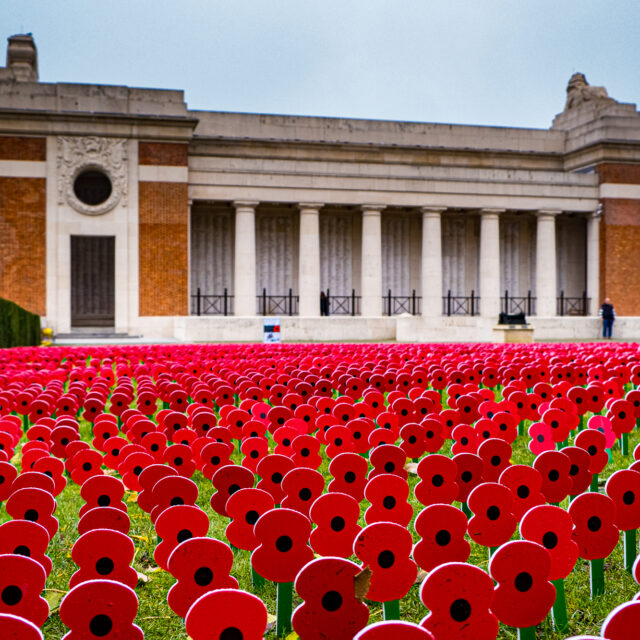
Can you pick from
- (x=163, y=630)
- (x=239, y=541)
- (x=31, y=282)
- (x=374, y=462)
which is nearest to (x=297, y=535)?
(x=239, y=541)

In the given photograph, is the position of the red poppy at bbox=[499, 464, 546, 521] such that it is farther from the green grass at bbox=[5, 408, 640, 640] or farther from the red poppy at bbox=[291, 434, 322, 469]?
the red poppy at bbox=[291, 434, 322, 469]

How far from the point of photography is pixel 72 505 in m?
5.03

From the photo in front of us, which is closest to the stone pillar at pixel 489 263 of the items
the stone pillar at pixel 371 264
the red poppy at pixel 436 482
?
the stone pillar at pixel 371 264

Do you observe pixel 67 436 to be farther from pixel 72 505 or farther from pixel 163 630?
pixel 163 630

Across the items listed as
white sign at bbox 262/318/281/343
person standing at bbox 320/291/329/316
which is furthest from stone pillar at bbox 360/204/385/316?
white sign at bbox 262/318/281/343

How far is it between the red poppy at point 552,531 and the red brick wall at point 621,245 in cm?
3798

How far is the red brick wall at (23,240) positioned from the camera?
104 ft

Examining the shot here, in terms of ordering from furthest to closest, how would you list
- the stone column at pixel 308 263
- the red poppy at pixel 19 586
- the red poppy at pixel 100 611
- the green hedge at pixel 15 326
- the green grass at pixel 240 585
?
the stone column at pixel 308 263, the green hedge at pixel 15 326, the green grass at pixel 240 585, the red poppy at pixel 19 586, the red poppy at pixel 100 611

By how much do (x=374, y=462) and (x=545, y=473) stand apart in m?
1.07

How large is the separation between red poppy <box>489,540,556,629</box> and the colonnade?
104ft

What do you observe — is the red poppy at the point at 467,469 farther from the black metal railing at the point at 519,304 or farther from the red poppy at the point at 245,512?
the black metal railing at the point at 519,304

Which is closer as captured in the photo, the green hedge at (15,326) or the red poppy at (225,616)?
the red poppy at (225,616)

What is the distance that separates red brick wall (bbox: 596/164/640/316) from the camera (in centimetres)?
3788

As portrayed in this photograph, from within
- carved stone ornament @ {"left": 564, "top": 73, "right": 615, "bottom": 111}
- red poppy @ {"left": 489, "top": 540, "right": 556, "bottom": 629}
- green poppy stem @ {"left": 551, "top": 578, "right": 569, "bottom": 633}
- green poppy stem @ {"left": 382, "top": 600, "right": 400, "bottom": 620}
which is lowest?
green poppy stem @ {"left": 551, "top": 578, "right": 569, "bottom": 633}
